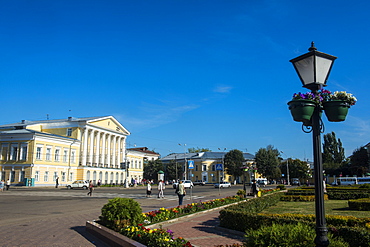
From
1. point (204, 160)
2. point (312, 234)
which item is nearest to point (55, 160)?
point (204, 160)

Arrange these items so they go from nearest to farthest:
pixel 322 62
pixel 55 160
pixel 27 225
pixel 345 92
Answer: pixel 322 62
pixel 345 92
pixel 27 225
pixel 55 160

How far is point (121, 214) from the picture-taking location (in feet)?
31.0

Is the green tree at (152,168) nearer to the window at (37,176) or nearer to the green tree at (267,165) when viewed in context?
the green tree at (267,165)

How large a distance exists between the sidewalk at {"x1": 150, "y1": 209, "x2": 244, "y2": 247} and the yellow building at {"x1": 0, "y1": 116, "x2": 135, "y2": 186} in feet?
159

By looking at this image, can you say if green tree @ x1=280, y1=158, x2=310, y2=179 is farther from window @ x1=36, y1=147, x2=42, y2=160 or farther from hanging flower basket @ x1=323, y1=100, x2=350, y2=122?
hanging flower basket @ x1=323, y1=100, x2=350, y2=122

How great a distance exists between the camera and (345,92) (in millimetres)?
5211

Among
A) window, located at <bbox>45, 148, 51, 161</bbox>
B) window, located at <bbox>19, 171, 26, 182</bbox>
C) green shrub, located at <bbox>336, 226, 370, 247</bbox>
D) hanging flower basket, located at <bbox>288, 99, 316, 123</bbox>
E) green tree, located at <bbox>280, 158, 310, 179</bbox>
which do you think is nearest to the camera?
hanging flower basket, located at <bbox>288, 99, 316, 123</bbox>

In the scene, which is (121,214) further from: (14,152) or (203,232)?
(14,152)

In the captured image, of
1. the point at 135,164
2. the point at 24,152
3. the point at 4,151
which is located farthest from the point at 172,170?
the point at 4,151

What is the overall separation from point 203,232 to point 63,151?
57.2 metres

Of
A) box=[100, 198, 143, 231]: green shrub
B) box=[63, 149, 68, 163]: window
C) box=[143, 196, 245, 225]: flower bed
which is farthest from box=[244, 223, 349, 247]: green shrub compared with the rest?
box=[63, 149, 68, 163]: window

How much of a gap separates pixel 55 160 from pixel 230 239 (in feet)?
185

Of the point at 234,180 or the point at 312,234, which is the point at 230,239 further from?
the point at 234,180

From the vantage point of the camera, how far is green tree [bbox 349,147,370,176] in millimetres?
68438
